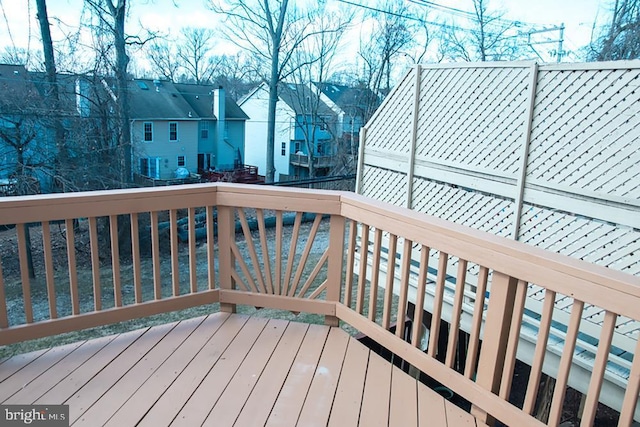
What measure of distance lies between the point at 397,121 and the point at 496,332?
3.44 metres

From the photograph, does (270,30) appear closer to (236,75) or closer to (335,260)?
(236,75)

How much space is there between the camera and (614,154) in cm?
297

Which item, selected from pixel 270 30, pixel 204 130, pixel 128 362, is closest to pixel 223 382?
pixel 128 362

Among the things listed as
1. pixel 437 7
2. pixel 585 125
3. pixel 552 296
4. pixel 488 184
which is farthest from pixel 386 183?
pixel 437 7

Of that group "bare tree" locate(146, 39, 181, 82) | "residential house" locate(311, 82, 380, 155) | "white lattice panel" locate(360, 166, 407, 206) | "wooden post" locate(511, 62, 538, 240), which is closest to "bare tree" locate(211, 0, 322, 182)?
"bare tree" locate(146, 39, 181, 82)

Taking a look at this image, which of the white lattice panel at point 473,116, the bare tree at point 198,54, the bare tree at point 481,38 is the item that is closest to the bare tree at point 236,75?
the bare tree at point 198,54

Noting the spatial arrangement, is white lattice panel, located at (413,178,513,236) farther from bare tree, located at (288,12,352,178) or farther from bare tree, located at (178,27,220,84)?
bare tree, located at (288,12,352,178)

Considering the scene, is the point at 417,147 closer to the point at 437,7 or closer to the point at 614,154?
the point at 614,154

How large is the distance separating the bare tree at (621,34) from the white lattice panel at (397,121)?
7.38 meters

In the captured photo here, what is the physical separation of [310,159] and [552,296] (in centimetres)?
1661

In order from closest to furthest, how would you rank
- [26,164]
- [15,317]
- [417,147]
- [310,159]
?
[417,147] → [15,317] → [26,164] → [310,159]

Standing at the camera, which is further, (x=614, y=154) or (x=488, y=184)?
(x=488, y=184)

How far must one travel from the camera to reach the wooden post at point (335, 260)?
96.7 inches

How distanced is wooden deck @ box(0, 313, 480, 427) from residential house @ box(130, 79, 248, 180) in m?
10.0
